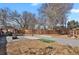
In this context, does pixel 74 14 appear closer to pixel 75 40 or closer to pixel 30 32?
pixel 75 40

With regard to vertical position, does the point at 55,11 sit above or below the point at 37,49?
above

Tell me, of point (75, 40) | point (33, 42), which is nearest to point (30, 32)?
point (33, 42)

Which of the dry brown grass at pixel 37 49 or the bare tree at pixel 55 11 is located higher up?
the bare tree at pixel 55 11

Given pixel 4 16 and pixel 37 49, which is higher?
pixel 4 16

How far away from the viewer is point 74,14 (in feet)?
7.61

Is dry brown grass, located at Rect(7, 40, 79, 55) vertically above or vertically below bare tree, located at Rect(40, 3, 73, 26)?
below

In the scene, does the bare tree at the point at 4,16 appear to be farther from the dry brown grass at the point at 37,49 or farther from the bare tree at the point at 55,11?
the bare tree at the point at 55,11

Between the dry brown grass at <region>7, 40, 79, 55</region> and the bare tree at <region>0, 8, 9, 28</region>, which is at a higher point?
the bare tree at <region>0, 8, 9, 28</region>

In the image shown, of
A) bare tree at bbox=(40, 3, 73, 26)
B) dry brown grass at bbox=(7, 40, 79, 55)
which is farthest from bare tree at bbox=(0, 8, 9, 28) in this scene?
bare tree at bbox=(40, 3, 73, 26)

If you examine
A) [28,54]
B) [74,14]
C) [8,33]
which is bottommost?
[28,54]

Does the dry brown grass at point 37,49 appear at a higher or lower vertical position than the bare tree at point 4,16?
lower

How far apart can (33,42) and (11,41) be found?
196mm

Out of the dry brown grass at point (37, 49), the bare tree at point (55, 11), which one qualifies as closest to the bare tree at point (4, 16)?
the dry brown grass at point (37, 49)

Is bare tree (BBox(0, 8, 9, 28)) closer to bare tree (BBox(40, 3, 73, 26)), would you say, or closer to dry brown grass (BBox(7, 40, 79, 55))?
dry brown grass (BBox(7, 40, 79, 55))
